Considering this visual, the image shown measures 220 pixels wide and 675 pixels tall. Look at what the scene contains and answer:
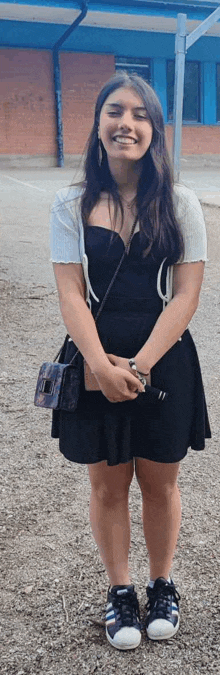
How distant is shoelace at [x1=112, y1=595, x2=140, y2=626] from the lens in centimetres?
219

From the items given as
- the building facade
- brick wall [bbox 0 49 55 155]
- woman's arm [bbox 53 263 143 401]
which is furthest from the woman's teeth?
brick wall [bbox 0 49 55 155]

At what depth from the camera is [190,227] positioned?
1951mm

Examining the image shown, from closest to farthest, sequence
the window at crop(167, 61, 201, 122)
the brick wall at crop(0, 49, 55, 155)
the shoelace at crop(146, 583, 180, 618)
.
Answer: the shoelace at crop(146, 583, 180, 618)
the brick wall at crop(0, 49, 55, 155)
the window at crop(167, 61, 201, 122)

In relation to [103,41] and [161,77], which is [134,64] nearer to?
[161,77]

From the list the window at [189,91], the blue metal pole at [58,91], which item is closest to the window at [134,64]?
the window at [189,91]

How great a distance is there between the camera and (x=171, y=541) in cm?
226

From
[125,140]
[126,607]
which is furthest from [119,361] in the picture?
[126,607]

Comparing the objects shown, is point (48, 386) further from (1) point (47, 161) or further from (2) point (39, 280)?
(1) point (47, 161)

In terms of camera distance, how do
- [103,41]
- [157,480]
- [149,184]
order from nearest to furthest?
1. [149,184]
2. [157,480]
3. [103,41]

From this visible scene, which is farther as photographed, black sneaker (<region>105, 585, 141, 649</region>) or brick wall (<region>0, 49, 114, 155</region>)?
brick wall (<region>0, 49, 114, 155</region>)

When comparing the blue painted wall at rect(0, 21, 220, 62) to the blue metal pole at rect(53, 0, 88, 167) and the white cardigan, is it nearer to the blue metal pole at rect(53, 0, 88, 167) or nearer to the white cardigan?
the blue metal pole at rect(53, 0, 88, 167)

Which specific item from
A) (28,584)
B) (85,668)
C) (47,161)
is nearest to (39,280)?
(28,584)

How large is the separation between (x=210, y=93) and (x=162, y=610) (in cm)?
1946

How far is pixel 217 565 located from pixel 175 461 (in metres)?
0.76
